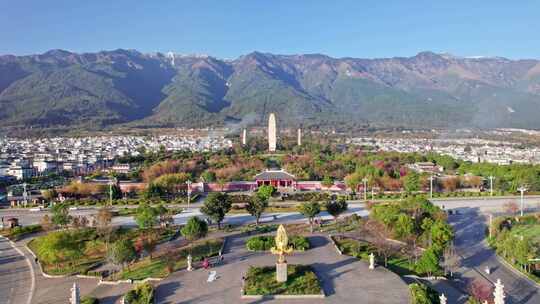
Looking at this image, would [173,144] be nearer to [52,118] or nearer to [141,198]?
[141,198]

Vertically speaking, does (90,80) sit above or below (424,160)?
above

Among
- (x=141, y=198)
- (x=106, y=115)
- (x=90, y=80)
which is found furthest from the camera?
(x=90, y=80)

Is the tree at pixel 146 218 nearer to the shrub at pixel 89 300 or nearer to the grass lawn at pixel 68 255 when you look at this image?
the grass lawn at pixel 68 255

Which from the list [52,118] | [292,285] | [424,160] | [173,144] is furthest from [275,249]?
[52,118]

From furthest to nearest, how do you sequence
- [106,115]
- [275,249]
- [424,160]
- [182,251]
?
[106,115] < [424,160] < [182,251] < [275,249]

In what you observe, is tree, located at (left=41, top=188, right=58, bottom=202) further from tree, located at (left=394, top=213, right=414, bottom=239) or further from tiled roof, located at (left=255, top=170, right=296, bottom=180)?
tree, located at (left=394, top=213, right=414, bottom=239)

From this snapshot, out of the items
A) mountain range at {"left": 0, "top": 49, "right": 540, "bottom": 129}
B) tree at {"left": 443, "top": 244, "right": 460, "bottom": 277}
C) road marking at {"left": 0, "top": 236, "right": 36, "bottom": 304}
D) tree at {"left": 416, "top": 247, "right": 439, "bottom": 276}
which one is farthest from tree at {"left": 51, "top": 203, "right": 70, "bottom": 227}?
mountain range at {"left": 0, "top": 49, "right": 540, "bottom": 129}

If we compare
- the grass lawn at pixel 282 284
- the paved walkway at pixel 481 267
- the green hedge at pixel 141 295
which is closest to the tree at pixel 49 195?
the green hedge at pixel 141 295
